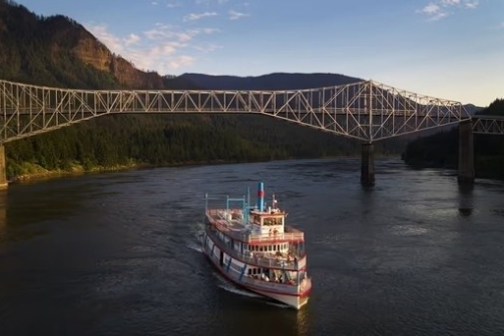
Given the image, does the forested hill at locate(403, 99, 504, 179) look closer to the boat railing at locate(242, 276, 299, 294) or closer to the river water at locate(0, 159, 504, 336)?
the river water at locate(0, 159, 504, 336)

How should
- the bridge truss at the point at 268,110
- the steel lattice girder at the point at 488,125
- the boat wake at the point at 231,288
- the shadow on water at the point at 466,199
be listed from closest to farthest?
the boat wake at the point at 231,288
the shadow on water at the point at 466,199
the bridge truss at the point at 268,110
the steel lattice girder at the point at 488,125

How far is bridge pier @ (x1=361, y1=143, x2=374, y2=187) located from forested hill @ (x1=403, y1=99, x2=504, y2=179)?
73.3 ft

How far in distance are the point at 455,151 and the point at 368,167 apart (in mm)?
49018

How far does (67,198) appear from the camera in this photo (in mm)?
71250

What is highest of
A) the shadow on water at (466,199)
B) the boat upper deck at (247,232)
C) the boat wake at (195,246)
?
the boat upper deck at (247,232)

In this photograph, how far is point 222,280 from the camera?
3572cm

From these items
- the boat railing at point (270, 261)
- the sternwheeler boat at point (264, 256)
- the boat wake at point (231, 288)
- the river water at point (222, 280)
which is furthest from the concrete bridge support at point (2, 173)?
the boat railing at point (270, 261)

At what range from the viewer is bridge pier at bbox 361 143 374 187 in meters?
90.1

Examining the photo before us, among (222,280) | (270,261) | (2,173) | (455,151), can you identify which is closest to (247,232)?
(222,280)

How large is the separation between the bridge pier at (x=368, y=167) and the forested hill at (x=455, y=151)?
22.3 meters

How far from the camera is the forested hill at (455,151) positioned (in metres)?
105

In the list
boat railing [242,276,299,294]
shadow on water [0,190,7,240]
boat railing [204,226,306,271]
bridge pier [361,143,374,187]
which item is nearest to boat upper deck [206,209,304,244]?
boat railing [204,226,306,271]

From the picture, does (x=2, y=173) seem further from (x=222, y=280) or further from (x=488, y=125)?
(x=488, y=125)

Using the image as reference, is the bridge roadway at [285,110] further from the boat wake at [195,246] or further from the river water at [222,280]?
the boat wake at [195,246]
